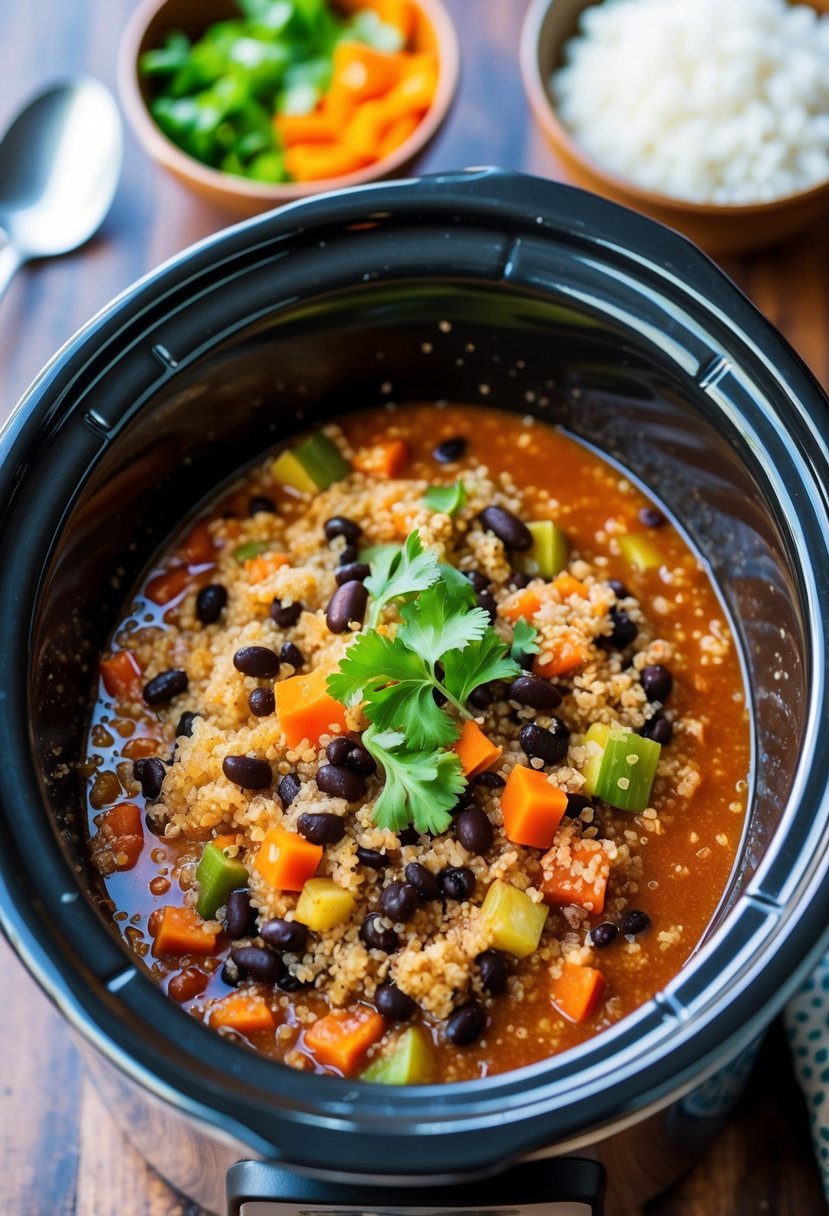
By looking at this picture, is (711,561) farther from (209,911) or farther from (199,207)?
(199,207)

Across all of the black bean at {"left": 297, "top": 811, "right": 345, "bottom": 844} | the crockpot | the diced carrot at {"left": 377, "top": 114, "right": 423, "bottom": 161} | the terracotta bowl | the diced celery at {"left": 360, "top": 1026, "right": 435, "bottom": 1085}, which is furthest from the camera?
the diced carrot at {"left": 377, "top": 114, "right": 423, "bottom": 161}

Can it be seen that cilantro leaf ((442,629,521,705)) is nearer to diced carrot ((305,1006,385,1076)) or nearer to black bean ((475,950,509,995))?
black bean ((475,950,509,995))

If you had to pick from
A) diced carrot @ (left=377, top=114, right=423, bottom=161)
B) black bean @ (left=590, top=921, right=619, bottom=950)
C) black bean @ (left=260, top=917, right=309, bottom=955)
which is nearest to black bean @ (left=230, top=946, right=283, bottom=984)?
black bean @ (left=260, top=917, right=309, bottom=955)

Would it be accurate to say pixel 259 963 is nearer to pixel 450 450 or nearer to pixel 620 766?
pixel 620 766

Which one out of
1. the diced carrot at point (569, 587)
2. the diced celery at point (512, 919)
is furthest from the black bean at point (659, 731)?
the diced celery at point (512, 919)

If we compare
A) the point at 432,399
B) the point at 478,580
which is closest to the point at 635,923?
the point at 478,580

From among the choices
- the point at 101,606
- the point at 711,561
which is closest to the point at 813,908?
the point at 711,561
